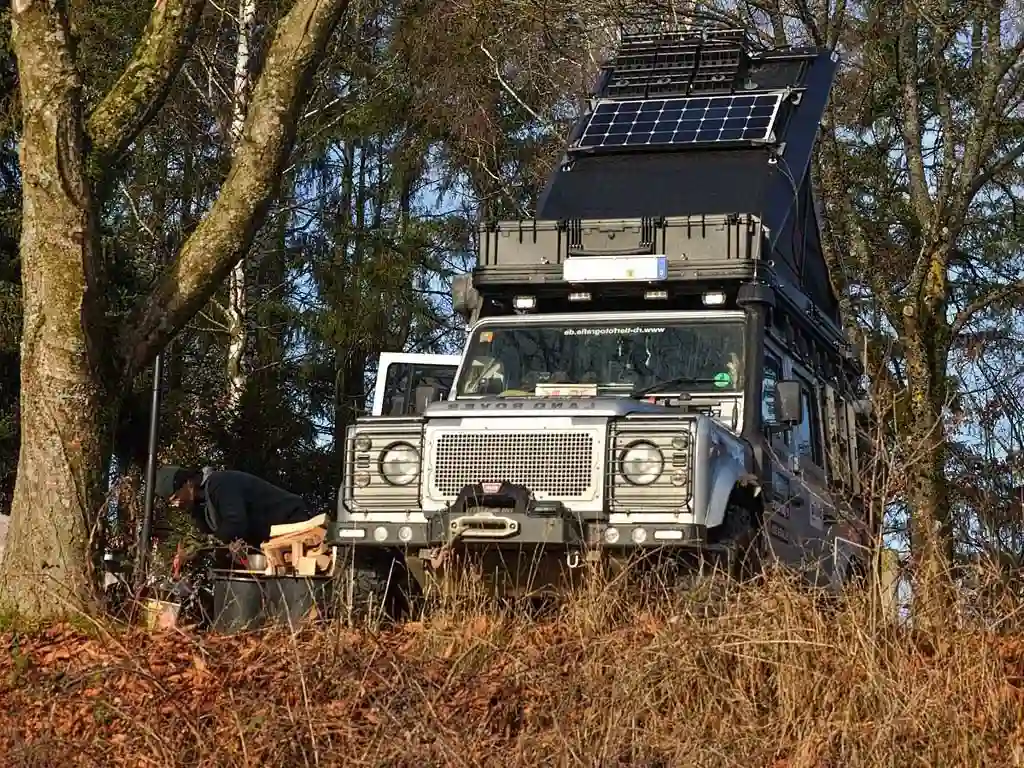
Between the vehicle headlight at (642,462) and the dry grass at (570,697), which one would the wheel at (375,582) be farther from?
the dry grass at (570,697)

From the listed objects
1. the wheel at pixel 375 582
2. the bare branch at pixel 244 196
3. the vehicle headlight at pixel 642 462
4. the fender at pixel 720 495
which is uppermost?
the bare branch at pixel 244 196

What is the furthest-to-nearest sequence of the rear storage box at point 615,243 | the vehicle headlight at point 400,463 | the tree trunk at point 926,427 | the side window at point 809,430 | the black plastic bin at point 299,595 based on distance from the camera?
the side window at point 809,430, the tree trunk at point 926,427, the rear storage box at point 615,243, the vehicle headlight at point 400,463, the black plastic bin at point 299,595

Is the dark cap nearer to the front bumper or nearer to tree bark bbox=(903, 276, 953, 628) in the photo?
the front bumper

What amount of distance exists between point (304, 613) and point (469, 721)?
2.41m

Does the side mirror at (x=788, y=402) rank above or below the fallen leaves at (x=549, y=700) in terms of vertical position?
above

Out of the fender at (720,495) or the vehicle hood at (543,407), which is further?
the vehicle hood at (543,407)

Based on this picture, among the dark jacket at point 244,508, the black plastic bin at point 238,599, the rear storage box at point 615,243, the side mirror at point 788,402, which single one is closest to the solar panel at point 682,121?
the rear storage box at point 615,243

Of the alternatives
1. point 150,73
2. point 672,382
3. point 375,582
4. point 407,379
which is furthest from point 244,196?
point 672,382

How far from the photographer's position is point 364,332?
23.7 metres

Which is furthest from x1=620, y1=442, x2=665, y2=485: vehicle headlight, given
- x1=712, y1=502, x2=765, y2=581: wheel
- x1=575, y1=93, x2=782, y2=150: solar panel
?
x1=575, y1=93, x2=782, y2=150: solar panel

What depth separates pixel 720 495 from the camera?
31.9ft

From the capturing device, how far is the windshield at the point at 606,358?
35.9 feet

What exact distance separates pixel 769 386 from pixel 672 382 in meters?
0.67

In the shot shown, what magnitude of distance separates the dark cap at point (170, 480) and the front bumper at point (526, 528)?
4123mm
